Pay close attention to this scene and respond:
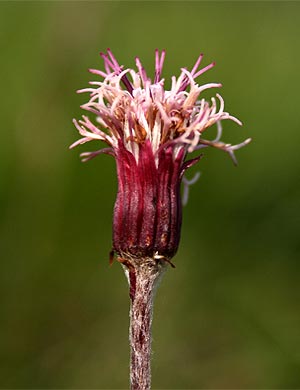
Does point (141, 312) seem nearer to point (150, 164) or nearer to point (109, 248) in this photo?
point (150, 164)

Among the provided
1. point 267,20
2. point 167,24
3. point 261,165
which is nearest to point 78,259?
point 261,165

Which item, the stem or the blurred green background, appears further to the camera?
the blurred green background

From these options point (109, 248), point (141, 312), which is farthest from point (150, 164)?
point (109, 248)

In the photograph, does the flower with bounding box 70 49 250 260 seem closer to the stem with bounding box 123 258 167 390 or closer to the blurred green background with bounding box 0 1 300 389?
the stem with bounding box 123 258 167 390

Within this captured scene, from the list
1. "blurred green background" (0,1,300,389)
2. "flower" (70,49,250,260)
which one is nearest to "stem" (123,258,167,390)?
"flower" (70,49,250,260)

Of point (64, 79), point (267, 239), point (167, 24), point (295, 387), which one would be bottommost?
point (295, 387)

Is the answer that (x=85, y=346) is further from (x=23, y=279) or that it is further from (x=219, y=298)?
(x=219, y=298)

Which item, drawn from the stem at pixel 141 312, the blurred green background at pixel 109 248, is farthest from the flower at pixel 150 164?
the blurred green background at pixel 109 248
